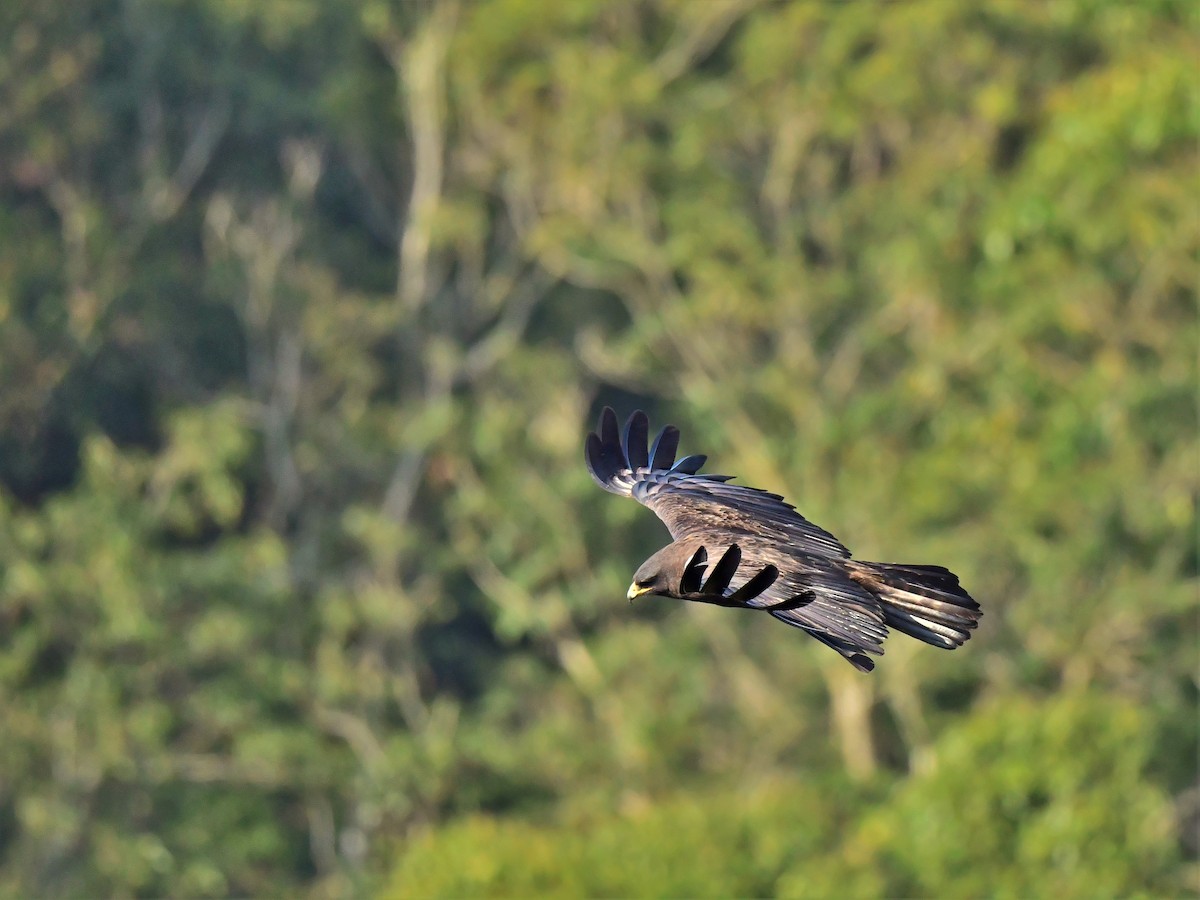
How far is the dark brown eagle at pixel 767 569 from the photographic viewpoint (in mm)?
6445

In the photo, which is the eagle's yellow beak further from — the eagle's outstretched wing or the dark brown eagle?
the eagle's outstretched wing

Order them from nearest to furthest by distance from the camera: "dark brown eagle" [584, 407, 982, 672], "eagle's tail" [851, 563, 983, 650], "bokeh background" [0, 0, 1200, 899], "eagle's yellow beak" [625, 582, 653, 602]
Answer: "dark brown eagle" [584, 407, 982, 672] → "eagle's tail" [851, 563, 983, 650] → "eagle's yellow beak" [625, 582, 653, 602] → "bokeh background" [0, 0, 1200, 899]

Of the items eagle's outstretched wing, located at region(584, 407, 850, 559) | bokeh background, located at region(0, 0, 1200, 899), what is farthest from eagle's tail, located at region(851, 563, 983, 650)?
bokeh background, located at region(0, 0, 1200, 899)

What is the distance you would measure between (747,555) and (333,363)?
18484mm

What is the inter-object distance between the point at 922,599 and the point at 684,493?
1367mm

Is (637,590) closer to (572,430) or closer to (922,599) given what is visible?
(922,599)

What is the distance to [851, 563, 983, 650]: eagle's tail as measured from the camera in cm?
714

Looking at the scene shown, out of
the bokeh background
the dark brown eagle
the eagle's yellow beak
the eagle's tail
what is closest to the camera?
the dark brown eagle

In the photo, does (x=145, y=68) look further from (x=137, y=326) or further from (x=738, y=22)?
(x=738, y=22)

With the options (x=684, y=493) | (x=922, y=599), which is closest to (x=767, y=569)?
(x=922, y=599)

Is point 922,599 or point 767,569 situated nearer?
point 767,569

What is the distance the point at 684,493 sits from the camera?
330 inches

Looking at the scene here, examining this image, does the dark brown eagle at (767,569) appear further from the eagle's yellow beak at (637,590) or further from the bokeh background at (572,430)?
the bokeh background at (572,430)

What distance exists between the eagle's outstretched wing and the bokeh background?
9016 millimetres
